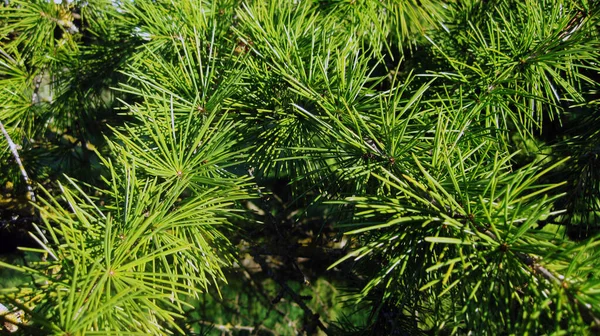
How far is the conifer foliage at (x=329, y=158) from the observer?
34 cm

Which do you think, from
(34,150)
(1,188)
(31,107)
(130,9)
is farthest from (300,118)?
(1,188)

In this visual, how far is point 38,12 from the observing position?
0.83 meters

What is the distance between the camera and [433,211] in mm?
367

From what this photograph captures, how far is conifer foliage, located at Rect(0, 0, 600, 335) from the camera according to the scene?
13.5 inches

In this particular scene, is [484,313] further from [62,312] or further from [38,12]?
[38,12]

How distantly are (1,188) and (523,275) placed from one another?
104 centimetres

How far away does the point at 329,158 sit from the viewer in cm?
48

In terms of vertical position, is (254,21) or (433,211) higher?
(254,21)

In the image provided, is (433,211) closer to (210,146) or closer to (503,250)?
(503,250)

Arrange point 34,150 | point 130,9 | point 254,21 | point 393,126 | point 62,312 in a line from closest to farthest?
point 62,312 < point 393,126 < point 254,21 < point 130,9 < point 34,150

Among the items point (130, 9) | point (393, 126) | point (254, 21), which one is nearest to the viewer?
point (393, 126)

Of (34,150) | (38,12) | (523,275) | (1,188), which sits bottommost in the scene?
(1,188)

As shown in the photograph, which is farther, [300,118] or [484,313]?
[300,118]

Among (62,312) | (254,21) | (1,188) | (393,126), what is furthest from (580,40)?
(1,188)
